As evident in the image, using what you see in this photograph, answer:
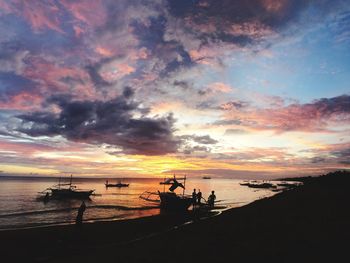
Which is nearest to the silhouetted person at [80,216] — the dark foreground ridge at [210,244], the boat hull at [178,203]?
the dark foreground ridge at [210,244]

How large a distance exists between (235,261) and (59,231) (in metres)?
18.6

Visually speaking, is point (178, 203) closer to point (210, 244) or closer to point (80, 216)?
point (80, 216)

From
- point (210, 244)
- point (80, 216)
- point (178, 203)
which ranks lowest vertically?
point (210, 244)

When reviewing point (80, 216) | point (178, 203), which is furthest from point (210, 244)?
point (178, 203)

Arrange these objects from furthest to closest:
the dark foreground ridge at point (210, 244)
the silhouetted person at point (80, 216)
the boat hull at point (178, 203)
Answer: the boat hull at point (178, 203) → the silhouetted person at point (80, 216) → the dark foreground ridge at point (210, 244)

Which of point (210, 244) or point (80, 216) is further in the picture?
point (80, 216)

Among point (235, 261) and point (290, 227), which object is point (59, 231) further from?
point (290, 227)

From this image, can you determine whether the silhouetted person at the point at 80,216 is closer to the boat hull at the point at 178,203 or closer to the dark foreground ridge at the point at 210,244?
the dark foreground ridge at the point at 210,244

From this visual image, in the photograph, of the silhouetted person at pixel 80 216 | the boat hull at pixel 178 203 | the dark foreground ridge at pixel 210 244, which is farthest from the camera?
the boat hull at pixel 178 203

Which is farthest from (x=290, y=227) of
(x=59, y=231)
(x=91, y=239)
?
(x=59, y=231)

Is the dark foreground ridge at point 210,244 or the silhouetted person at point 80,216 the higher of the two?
the silhouetted person at point 80,216

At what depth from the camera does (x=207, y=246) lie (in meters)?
17.2

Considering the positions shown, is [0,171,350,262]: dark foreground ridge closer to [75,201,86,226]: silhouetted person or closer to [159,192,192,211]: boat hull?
[75,201,86,226]: silhouetted person

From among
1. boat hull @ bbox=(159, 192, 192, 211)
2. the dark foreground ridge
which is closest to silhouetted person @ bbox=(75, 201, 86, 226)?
the dark foreground ridge
